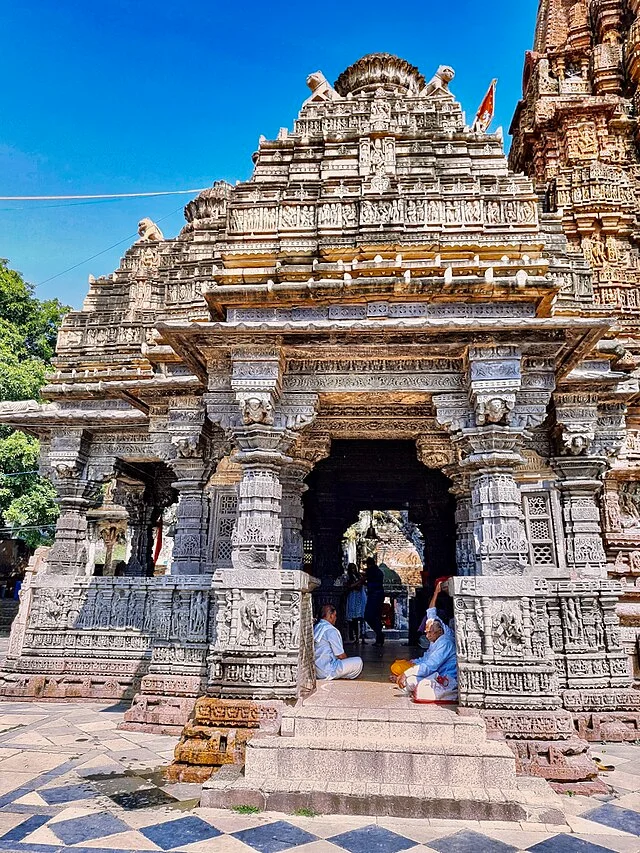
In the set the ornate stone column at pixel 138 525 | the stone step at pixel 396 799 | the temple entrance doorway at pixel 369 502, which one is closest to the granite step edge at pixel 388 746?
the stone step at pixel 396 799

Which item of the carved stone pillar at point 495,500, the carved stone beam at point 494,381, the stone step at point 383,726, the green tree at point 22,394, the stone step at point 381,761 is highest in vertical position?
the green tree at point 22,394

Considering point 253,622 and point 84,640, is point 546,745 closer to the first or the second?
point 253,622

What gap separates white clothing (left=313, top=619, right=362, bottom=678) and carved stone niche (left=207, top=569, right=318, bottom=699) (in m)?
1.33

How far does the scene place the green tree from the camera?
18.8 meters

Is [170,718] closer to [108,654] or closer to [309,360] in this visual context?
[108,654]

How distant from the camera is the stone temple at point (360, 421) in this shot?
6.35 m

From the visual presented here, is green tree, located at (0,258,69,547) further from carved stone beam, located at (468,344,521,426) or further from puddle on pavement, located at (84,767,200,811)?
carved stone beam, located at (468,344,521,426)

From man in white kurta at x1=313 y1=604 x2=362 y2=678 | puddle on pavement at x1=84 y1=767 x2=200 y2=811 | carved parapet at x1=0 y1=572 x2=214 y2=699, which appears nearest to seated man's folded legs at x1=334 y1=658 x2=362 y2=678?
man in white kurta at x1=313 y1=604 x2=362 y2=678

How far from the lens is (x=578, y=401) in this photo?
8.66 m

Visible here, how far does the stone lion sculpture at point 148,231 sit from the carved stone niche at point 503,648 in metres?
12.0

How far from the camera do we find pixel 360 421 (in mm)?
8570

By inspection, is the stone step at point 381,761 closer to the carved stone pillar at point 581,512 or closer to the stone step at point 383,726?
the stone step at point 383,726

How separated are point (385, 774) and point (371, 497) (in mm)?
8736

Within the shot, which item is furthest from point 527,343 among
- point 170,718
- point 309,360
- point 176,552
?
point 170,718
